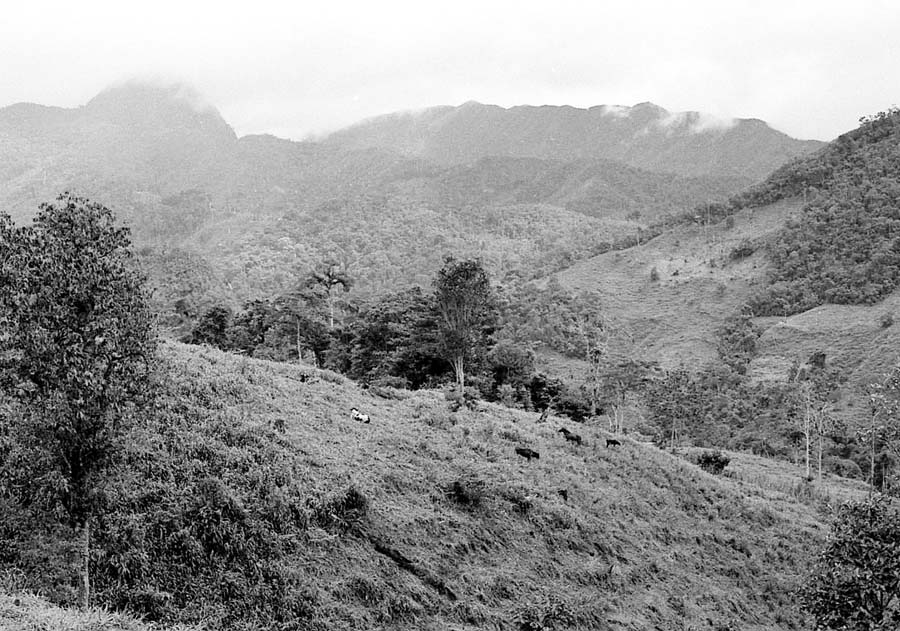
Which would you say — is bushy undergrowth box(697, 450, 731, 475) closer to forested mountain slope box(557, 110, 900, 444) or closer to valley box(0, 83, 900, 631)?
valley box(0, 83, 900, 631)

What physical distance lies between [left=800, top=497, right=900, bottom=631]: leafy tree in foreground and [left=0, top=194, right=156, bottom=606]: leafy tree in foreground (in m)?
12.7

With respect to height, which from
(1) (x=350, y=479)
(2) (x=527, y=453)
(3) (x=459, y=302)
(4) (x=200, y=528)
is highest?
(3) (x=459, y=302)

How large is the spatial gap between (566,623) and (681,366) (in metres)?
79.5

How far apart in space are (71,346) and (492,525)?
12559 millimetres

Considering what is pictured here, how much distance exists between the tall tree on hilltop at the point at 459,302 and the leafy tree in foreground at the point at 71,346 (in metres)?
25.3

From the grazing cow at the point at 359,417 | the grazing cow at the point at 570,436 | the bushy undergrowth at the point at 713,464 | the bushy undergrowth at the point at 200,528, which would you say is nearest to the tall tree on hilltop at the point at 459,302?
the grazing cow at the point at 570,436

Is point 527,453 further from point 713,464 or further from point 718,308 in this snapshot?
point 718,308

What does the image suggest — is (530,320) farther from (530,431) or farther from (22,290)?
(22,290)

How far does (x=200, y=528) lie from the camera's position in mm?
14328

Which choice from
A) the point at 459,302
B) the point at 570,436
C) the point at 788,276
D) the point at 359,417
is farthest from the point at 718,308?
the point at 359,417

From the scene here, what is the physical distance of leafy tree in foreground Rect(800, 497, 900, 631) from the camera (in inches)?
491

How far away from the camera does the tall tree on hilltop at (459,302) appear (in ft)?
118

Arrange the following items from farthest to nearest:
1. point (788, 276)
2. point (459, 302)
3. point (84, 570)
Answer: point (788, 276) < point (459, 302) < point (84, 570)

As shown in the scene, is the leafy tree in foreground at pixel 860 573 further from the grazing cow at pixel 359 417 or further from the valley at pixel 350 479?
the grazing cow at pixel 359 417
